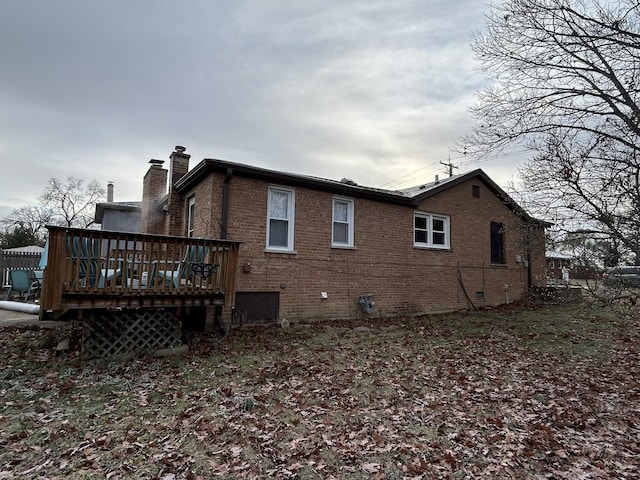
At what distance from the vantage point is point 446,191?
13.0 meters

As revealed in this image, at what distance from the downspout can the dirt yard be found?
2.39 metres

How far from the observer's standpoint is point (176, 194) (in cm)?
1077

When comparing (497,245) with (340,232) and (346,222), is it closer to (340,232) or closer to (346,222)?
(346,222)

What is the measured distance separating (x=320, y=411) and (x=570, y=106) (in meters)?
7.16

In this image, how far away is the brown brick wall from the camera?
344 inches

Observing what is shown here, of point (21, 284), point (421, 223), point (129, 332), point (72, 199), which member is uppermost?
point (72, 199)

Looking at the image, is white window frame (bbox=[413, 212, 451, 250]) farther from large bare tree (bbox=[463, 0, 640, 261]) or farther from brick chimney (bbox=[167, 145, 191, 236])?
brick chimney (bbox=[167, 145, 191, 236])

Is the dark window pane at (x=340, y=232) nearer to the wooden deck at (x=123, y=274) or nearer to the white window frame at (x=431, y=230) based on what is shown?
the white window frame at (x=431, y=230)

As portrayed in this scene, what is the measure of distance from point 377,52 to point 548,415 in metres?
9.78

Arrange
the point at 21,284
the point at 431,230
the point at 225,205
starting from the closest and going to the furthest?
1. the point at 225,205
2. the point at 21,284
3. the point at 431,230

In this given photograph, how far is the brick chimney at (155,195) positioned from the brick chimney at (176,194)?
2.03 metres

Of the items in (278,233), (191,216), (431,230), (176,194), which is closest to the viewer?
(278,233)

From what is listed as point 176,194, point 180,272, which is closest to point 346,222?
point 176,194

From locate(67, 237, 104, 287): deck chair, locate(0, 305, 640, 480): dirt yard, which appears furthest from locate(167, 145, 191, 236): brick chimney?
locate(67, 237, 104, 287): deck chair
